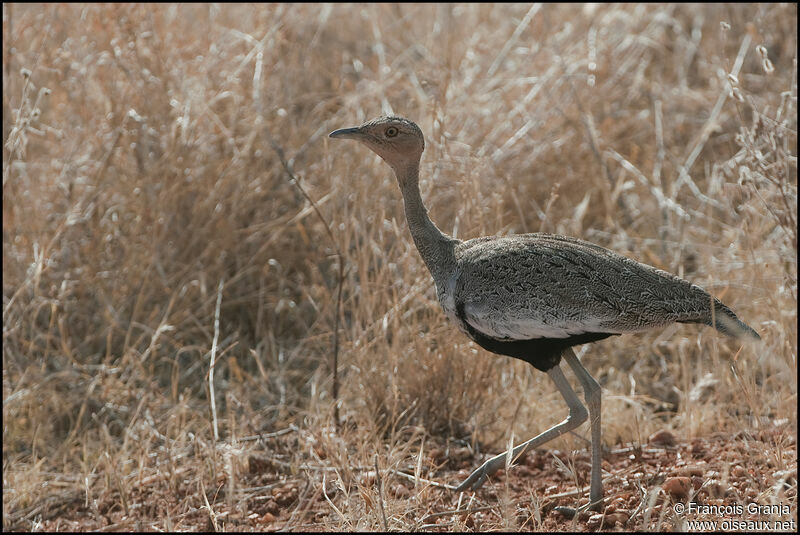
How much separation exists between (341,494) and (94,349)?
82.6 inches

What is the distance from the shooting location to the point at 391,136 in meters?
3.71

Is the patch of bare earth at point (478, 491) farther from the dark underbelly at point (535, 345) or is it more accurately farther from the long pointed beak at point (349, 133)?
the long pointed beak at point (349, 133)

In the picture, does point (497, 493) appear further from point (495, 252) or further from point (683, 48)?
point (683, 48)

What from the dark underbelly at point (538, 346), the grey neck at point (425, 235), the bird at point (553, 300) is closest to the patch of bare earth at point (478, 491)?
the bird at point (553, 300)

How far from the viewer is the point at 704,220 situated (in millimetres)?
5934

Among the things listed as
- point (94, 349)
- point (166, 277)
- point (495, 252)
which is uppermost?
point (495, 252)

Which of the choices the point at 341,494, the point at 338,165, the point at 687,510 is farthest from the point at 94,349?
the point at 687,510

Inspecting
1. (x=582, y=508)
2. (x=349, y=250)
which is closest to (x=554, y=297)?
(x=582, y=508)

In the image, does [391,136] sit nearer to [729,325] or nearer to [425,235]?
[425,235]

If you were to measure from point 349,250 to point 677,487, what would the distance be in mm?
2154

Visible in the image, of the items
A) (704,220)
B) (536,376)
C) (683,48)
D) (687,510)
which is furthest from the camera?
(683,48)

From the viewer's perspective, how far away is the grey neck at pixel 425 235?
3.64 meters

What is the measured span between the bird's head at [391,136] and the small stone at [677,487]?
158 centimetres

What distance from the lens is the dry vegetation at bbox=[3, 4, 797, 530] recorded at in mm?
3887
